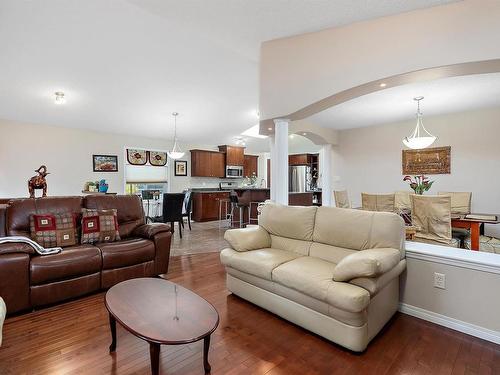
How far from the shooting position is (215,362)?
5.88ft

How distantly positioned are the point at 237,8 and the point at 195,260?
330 cm

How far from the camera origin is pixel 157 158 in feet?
24.2

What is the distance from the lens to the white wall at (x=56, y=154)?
5.21m

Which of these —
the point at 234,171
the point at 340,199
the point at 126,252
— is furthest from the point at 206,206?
the point at 126,252

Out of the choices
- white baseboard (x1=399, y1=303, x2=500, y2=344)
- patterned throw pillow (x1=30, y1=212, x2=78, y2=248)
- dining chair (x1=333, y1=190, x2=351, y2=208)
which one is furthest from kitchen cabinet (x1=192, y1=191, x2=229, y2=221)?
white baseboard (x1=399, y1=303, x2=500, y2=344)

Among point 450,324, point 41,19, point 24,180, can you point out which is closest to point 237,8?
point 41,19

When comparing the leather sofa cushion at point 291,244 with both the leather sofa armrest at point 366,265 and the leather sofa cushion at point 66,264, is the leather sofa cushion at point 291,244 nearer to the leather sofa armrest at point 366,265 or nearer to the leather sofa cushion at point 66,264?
the leather sofa armrest at point 366,265

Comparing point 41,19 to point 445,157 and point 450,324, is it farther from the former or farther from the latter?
point 445,157

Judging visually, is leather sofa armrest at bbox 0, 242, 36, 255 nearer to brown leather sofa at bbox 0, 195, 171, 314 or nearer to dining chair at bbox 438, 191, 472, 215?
brown leather sofa at bbox 0, 195, 171, 314

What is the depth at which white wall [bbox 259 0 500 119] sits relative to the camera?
84.4 inches

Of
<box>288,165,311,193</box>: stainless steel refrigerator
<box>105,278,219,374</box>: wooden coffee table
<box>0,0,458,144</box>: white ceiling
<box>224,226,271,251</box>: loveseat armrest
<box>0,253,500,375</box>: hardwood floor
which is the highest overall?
<box>0,0,458,144</box>: white ceiling

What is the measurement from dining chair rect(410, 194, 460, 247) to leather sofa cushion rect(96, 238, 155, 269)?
3254 mm

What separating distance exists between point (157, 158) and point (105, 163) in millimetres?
1357

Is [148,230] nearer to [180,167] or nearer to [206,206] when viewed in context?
[206,206]
